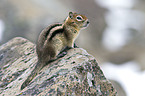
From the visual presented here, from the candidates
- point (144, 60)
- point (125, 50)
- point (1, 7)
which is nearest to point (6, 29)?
point (1, 7)

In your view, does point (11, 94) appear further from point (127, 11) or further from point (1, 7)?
point (127, 11)

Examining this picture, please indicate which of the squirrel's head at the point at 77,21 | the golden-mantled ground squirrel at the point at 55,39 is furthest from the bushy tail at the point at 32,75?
the squirrel's head at the point at 77,21

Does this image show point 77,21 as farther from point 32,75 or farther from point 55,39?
point 32,75

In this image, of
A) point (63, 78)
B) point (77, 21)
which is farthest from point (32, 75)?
point (77, 21)

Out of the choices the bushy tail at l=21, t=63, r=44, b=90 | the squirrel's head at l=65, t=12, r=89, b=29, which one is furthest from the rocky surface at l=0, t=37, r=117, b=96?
the squirrel's head at l=65, t=12, r=89, b=29

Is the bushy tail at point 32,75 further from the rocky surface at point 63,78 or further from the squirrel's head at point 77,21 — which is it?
the squirrel's head at point 77,21

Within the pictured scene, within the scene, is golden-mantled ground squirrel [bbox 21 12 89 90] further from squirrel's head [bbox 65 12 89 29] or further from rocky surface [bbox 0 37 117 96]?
rocky surface [bbox 0 37 117 96]
